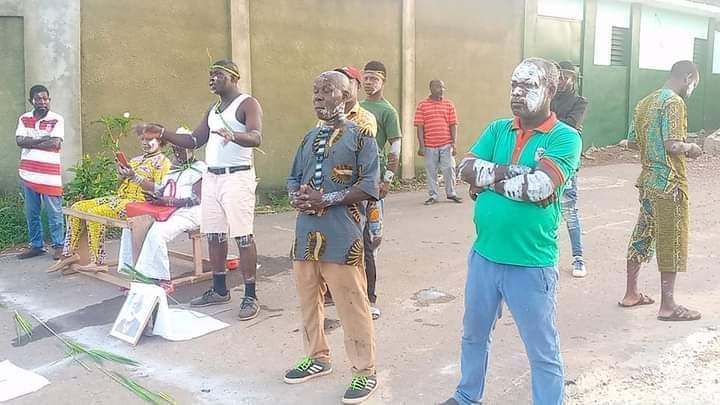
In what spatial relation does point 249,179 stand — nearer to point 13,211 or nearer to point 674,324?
point 674,324

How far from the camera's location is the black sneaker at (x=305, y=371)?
4102mm

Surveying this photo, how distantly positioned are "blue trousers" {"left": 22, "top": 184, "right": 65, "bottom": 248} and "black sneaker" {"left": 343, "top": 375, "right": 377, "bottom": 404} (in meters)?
4.34

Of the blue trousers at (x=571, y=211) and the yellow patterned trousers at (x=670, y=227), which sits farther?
the blue trousers at (x=571, y=211)

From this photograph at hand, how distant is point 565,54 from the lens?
15.3 metres

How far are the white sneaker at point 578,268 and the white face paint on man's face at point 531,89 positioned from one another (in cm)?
343

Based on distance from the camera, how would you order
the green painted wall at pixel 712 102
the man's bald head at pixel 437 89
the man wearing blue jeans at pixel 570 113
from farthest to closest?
the green painted wall at pixel 712 102, the man's bald head at pixel 437 89, the man wearing blue jeans at pixel 570 113

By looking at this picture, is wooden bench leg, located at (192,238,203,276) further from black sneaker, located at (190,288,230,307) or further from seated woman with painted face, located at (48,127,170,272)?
black sneaker, located at (190,288,230,307)

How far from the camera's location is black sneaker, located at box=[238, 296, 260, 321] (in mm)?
5238

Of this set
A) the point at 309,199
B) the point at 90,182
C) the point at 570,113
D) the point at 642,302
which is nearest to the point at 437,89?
the point at 570,113

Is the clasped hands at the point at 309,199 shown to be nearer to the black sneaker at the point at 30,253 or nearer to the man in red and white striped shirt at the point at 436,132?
the black sneaker at the point at 30,253

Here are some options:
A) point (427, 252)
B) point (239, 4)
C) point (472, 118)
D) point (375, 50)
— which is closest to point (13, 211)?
point (239, 4)

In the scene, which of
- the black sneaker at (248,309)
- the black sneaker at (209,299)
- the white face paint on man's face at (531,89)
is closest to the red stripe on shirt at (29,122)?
the black sneaker at (209,299)

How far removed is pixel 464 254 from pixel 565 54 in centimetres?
945

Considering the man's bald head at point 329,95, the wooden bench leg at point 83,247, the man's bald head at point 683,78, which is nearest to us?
the man's bald head at point 329,95
